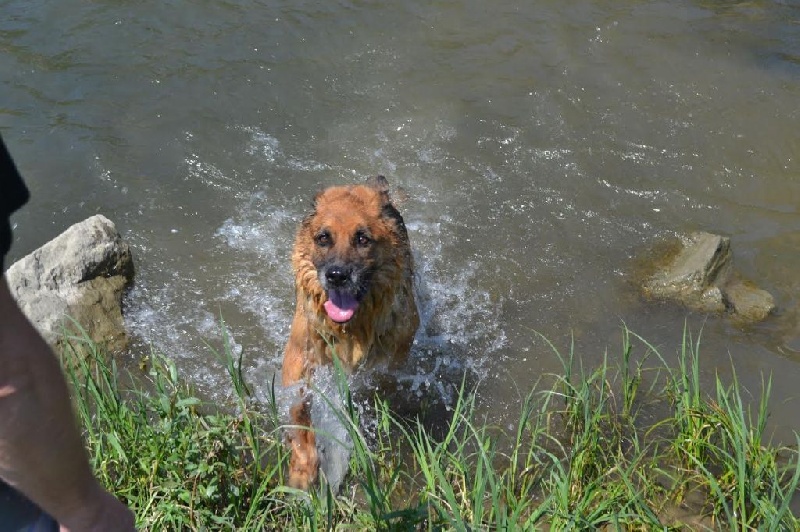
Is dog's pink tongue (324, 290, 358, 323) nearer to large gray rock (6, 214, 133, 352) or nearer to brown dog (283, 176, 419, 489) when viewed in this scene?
brown dog (283, 176, 419, 489)

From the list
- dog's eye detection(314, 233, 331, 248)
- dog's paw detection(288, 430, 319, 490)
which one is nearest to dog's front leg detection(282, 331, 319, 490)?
dog's paw detection(288, 430, 319, 490)

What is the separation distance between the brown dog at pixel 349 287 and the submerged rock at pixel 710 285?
2102 mm

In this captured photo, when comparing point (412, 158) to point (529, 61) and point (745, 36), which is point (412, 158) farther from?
point (745, 36)

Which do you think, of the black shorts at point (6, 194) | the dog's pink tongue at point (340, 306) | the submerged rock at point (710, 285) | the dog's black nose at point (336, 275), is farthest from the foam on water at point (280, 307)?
the black shorts at point (6, 194)

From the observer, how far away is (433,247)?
6.36m

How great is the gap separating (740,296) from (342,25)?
196 inches

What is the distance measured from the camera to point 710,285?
226 inches

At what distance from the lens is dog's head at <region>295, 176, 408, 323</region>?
14.4 ft

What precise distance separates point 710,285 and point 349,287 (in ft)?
9.52

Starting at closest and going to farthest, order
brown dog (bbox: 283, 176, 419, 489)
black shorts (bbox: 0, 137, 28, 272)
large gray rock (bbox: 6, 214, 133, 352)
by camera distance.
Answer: black shorts (bbox: 0, 137, 28, 272), brown dog (bbox: 283, 176, 419, 489), large gray rock (bbox: 6, 214, 133, 352)

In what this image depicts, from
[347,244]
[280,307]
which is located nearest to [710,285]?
[347,244]

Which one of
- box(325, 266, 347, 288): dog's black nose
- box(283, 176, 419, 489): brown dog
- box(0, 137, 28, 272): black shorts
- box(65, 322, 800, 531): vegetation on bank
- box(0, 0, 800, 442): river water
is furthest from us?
box(0, 0, 800, 442): river water

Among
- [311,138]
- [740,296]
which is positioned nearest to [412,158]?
[311,138]

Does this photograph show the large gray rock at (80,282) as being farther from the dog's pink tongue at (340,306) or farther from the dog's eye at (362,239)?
the dog's eye at (362,239)
